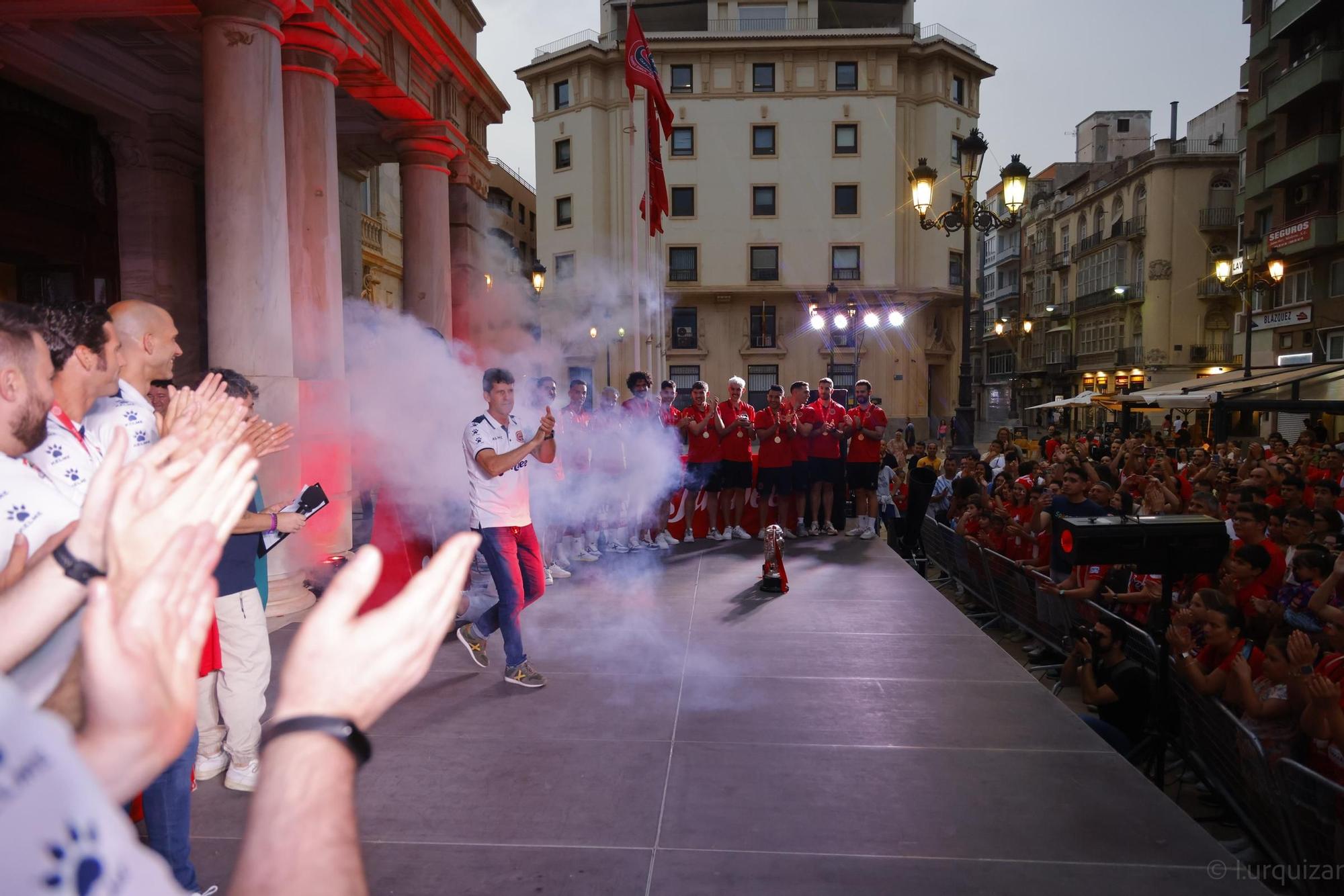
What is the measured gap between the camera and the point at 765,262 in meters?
39.4

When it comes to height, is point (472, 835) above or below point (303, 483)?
below

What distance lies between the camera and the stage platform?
3064mm

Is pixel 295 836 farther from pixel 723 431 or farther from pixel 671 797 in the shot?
pixel 723 431

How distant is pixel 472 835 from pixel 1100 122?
200ft

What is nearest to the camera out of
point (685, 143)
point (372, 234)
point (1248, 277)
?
point (372, 234)

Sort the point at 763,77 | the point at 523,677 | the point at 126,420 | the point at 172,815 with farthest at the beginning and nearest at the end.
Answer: the point at 763,77 → the point at 523,677 → the point at 126,420 → the point at 172,815

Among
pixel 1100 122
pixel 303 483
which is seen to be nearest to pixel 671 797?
pixel 303 483

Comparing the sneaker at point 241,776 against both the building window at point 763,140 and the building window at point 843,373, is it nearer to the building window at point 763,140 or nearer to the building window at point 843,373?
the building window at point 843,373

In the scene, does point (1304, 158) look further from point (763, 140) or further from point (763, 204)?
point (763, 140)

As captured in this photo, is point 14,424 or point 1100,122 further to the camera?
point 1100,122

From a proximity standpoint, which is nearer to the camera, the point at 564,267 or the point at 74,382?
the point at 74,382

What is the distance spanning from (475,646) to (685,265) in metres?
35.5

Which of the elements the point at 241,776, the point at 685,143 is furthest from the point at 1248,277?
the point at 685,143

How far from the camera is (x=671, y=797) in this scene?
3637 millimetres
